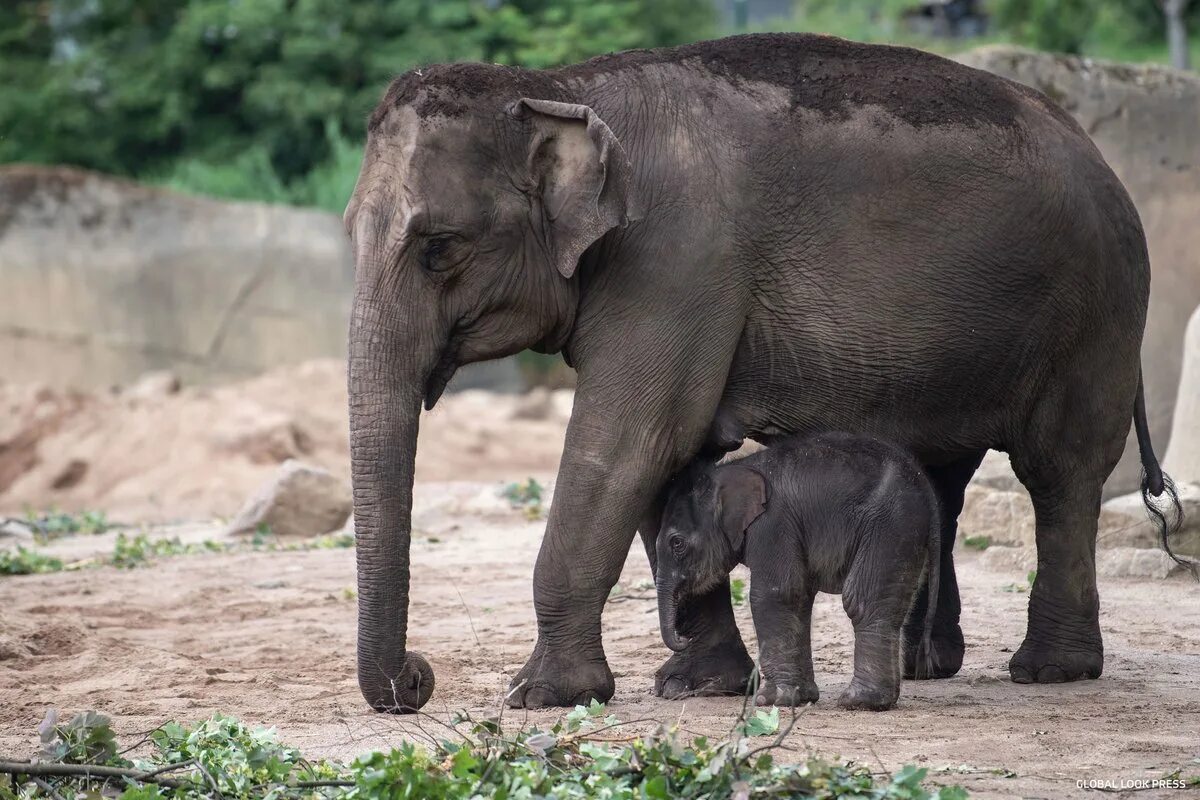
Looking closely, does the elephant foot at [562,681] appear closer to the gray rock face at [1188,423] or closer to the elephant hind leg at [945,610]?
the elephant hind leg at [945,610]

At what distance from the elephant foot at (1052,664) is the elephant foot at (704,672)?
1.04 metres

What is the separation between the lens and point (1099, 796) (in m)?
4.22

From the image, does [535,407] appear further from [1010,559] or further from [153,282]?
[1010,559]

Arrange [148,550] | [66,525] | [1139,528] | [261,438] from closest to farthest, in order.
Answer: [1139,528], [148,550], [66,525], [261,438]

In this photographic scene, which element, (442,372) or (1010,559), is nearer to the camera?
(442,372)

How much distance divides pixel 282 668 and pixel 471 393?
42.1 feet

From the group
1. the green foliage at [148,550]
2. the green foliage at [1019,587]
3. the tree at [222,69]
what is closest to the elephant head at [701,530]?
the green foliage at [1019,587]

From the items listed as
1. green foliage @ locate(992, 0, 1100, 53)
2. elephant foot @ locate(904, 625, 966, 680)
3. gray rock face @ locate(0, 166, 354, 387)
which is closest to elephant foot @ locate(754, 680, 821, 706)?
elephant foot @ locate(904, 625, 966, 680)

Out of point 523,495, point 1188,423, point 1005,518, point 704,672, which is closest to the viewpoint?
point 704,672

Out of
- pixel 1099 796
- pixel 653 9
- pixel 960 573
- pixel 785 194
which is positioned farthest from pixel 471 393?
pixel 1099 796

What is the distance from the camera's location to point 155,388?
55.5 feet

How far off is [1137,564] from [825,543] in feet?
11.0

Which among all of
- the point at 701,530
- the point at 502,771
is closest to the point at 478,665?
the point at 701,530

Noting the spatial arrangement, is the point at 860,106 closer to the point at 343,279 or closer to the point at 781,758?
the point at 781,758
